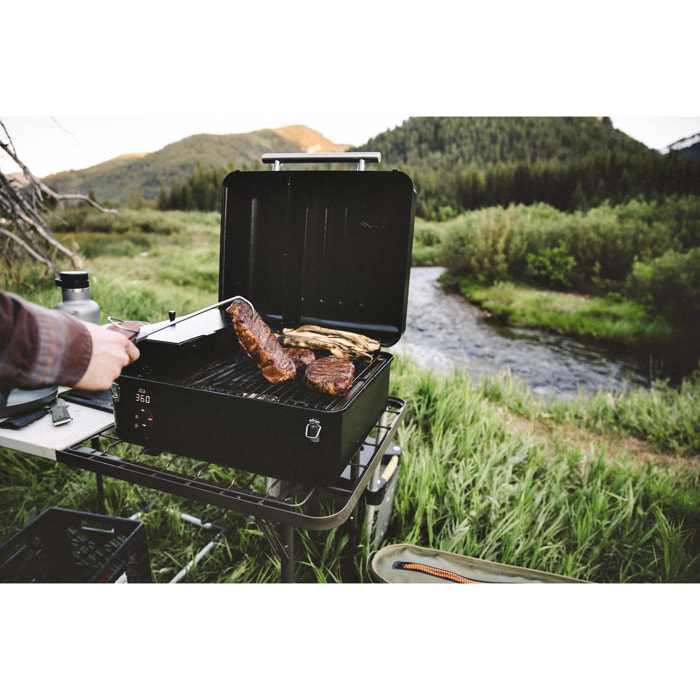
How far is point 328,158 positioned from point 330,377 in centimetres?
85

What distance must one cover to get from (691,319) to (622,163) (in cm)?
182

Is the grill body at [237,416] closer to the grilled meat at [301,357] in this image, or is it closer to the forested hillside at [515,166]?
the grilled meat at [301,357]

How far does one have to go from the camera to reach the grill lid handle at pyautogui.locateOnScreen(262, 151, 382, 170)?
158 cm

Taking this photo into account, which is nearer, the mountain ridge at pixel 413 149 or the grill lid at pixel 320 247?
the grill lid at pixel 320 247

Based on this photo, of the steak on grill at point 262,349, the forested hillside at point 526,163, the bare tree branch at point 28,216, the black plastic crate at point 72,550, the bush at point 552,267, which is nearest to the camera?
the steak on grill at point 262,349

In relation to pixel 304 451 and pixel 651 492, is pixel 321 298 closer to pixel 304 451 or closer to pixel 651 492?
pixel 304 451

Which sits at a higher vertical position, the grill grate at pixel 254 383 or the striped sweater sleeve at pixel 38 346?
the striped sweater sleeve at pixel 38 346

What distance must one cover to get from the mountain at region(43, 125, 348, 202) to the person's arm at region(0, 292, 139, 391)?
10.9 ft

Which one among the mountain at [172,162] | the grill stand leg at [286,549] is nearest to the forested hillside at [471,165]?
the mountain at [172,162]

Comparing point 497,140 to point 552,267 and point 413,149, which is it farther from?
point 552,267

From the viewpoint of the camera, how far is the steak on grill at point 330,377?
127cm

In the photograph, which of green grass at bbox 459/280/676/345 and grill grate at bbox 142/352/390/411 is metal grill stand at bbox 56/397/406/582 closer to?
grill grate at bbox 142/352/390/411

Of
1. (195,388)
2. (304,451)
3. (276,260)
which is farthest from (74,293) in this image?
(304,451)

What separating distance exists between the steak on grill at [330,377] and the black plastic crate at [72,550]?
2.99 ft
